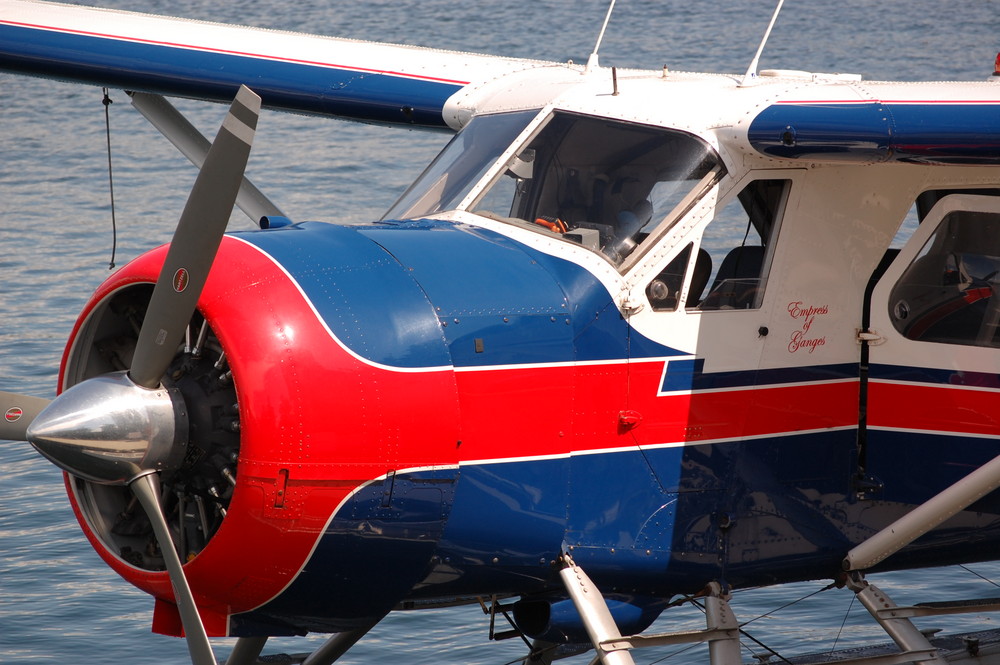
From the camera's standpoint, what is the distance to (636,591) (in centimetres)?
603

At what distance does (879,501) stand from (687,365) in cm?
124

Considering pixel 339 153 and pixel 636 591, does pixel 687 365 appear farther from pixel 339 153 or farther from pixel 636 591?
pixel 339 153

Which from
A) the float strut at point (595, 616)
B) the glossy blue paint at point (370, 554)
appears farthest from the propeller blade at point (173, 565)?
the float strut at point (595, 616)

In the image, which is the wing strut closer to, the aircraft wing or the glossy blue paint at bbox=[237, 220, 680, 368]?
the aircraft wing

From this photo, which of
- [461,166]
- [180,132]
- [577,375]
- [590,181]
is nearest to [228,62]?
[180,132]

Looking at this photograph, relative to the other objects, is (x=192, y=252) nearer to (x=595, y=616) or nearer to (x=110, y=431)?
(x=110, y=431)

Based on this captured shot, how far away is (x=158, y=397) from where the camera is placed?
16.2 ft

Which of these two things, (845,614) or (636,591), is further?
(845,614)

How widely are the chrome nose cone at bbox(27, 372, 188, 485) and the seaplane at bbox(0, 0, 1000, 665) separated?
1 cm

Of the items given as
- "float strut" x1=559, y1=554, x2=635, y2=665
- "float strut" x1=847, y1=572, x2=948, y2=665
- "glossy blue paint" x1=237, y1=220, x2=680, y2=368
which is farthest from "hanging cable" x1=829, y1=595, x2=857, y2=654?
"glossy blue paint" x1=237, y1=220, x2=680, y2=368

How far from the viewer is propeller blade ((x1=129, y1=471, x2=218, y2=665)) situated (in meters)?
4.95

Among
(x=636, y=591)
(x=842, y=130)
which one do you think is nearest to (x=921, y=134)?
(x=842, y=130)

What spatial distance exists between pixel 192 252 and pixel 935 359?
3.32m

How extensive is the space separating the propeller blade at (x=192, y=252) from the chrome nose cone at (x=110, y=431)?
97 millimetres
